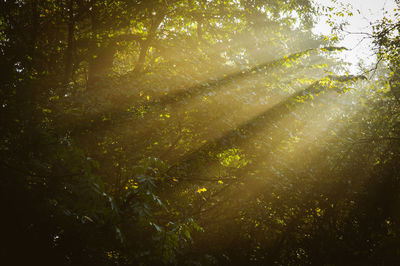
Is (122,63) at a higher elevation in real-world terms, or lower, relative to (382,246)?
→ higher

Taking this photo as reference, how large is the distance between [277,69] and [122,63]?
7046mm

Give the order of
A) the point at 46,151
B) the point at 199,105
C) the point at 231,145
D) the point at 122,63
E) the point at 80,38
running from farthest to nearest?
the point at 122,63 → the point at 80,38 → the point at 199,105 → the point at 231,145 → the point at 46,151

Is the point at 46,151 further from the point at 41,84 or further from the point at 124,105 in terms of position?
the point at 124,105

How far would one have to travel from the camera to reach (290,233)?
622cm

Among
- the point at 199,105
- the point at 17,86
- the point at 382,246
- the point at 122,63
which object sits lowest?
the point at 382,246

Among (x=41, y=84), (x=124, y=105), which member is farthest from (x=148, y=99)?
(x=41, y=84)

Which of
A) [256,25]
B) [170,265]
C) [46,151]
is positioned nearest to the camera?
[46,151]

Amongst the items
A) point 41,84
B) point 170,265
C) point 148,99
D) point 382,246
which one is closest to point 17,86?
point 41,84

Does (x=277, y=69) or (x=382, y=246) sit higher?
(x=277, y=69)

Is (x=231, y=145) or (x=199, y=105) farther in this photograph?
(x=199, y=105)

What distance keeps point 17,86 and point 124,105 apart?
2.10 metres

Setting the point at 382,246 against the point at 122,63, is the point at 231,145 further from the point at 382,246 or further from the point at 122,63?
the point at 122,63

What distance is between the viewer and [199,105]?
19.3ft

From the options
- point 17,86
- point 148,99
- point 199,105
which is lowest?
point 199,105
